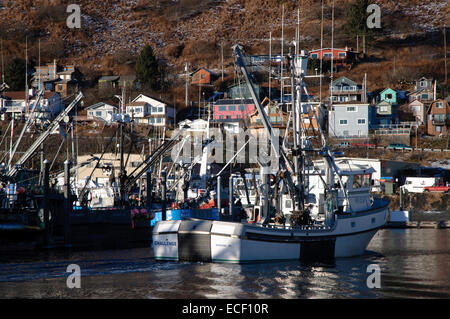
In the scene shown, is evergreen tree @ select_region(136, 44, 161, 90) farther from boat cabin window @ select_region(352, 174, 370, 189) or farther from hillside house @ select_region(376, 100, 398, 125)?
boat cabin window @ select_region(352, 174, 370, 189)

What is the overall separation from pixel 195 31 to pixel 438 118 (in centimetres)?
8978

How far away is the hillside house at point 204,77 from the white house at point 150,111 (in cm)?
1906

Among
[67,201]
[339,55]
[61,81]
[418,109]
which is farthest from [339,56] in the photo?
[67,201]

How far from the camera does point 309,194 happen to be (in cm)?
3962

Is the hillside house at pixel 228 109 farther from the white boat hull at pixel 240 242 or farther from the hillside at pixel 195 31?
the white boat hull at pixel 240 242

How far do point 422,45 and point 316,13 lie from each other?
30633mm

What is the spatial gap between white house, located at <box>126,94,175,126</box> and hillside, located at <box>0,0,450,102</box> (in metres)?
32.5

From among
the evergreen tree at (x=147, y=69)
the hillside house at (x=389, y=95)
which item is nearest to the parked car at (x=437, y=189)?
the hillside house at (x=389, y=95)

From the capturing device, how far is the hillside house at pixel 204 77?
12950 centimetres

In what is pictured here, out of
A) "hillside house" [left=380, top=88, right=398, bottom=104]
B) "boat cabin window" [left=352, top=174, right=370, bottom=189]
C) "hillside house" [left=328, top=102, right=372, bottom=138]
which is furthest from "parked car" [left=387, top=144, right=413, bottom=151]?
"boat cabin window" [left=352, top=174, right=370, bottom=189]

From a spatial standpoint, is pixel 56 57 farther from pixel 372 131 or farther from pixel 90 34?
pixel 372 131

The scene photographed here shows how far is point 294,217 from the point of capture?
1410 inches

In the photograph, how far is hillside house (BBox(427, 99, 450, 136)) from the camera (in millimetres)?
102250
